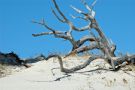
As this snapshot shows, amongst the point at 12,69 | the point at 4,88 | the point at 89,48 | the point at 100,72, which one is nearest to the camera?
the point at 4,88

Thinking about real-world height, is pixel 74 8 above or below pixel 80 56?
above

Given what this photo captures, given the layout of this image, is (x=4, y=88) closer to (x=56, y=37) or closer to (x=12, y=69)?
(x=12, y=69)

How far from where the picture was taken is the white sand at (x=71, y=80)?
34.6 ft

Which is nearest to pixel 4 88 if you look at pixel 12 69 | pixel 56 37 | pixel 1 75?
pixel 1 75

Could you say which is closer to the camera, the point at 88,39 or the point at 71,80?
the point at 71,80

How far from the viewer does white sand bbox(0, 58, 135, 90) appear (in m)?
10.5

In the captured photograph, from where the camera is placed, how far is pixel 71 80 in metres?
11.5

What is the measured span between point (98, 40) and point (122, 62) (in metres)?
1.41

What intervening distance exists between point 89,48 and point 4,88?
17.0 feet

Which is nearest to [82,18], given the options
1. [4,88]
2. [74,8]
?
[74,8]

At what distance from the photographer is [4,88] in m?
10.4

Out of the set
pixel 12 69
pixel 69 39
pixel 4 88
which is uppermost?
pixel 69 39

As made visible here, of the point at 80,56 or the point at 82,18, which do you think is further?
the point at 80,56

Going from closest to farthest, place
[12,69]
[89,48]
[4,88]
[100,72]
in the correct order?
[4,88]
[100,72]
[12,69]
[89,48]
